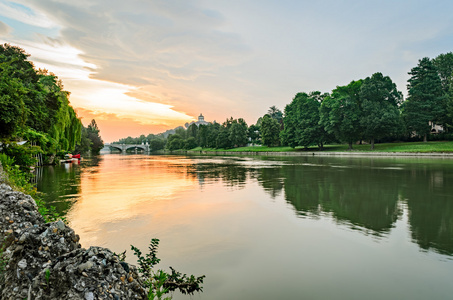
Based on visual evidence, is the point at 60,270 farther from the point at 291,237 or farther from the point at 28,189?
the point at 28,189

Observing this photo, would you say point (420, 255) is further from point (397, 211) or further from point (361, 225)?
point (397, 211)

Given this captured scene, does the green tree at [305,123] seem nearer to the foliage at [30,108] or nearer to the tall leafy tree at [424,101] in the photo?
the tall leafy tree at [424,101]

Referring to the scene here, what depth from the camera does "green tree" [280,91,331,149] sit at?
7200 centimetres

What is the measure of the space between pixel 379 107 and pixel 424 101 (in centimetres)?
1100

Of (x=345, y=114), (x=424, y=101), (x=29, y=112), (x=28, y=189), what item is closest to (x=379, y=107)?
(x=345, y=114)

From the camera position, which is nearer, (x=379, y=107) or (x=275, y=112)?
(x=379, y=107)

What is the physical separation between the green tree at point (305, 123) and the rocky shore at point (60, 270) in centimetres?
6992

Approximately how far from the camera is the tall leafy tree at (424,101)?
58.0 metres

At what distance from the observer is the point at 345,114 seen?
61312mm

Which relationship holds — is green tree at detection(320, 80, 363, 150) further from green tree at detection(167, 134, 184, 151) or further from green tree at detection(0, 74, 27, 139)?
green tree at detection(167, 134, 184, 151)

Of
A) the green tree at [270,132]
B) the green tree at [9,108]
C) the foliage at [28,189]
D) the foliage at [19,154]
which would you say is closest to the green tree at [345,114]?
the green tree at [270,132]

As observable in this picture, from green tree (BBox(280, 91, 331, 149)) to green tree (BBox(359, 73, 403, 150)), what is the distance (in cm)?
1231

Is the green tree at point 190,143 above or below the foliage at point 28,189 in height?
above

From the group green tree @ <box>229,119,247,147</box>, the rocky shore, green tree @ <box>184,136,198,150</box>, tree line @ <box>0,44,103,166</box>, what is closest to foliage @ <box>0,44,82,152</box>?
tree line @ <box>0,44,103,166</box>
